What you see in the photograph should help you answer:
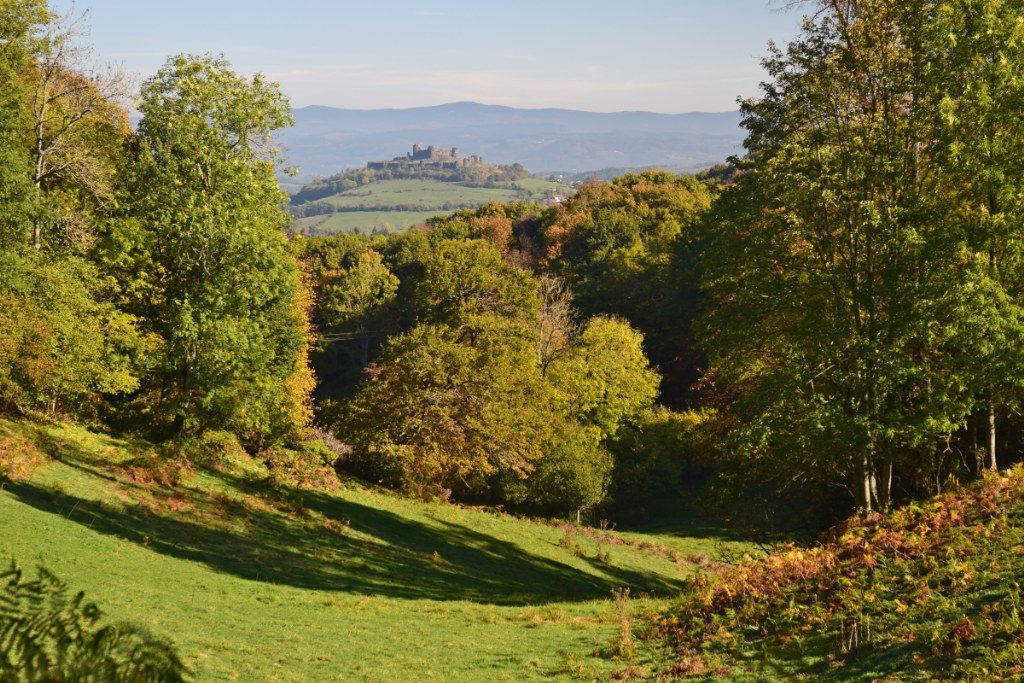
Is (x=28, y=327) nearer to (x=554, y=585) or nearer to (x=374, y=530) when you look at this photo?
(x=374, y=530)

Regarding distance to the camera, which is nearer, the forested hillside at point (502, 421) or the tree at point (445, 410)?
the forested hillside at point (502, 421)

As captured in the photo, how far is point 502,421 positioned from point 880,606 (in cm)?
2475

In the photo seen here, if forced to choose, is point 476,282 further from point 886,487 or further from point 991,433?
point 991,433

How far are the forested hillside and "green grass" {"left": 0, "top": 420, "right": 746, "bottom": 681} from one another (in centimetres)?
17

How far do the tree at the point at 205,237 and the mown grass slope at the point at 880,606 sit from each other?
22.8 meters

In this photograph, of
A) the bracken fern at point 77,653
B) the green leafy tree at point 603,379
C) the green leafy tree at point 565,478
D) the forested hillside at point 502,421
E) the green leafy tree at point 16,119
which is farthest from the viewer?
the green leafy tree at point 603,379

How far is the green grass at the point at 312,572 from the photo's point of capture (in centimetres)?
1522

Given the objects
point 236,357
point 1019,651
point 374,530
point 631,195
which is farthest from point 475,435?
point 631,195

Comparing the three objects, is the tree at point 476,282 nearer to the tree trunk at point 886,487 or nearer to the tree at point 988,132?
the tree trunk at point 886,487

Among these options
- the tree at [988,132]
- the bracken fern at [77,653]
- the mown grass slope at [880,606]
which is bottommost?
the mown grass slope at [880,606]

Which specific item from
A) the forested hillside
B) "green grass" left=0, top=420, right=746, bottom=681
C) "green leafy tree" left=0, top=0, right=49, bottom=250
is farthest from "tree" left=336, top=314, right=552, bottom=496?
"green leafy tree" left=0, top=0, right=49, bottom=250

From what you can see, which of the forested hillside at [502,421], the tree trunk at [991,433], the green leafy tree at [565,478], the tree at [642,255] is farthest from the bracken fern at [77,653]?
the tree at [642,255]

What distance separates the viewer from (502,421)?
37625 millimetres

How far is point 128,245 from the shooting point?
105ft
